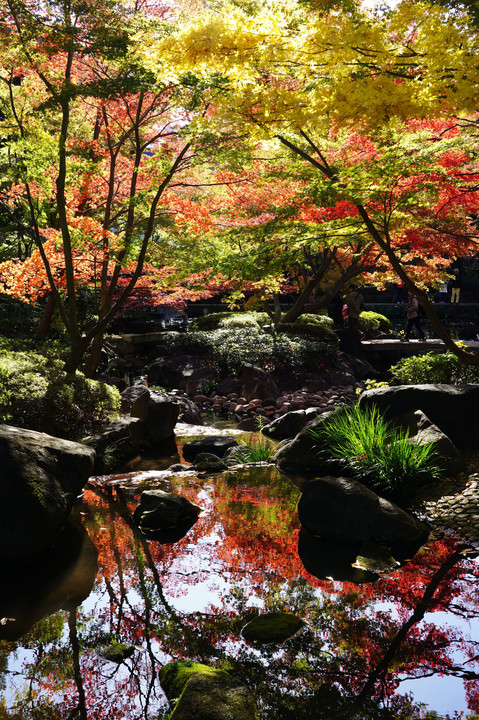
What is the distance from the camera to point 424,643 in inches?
149

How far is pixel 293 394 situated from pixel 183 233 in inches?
191

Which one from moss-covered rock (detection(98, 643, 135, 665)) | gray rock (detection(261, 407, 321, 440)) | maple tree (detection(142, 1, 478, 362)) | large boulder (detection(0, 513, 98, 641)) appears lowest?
gray rock (detection(261, 407, 321, 440))

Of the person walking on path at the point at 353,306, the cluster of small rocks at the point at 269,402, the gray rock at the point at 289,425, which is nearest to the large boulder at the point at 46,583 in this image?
the gray rock at the point at 289,425

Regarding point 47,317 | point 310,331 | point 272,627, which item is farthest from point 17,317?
point 272,627

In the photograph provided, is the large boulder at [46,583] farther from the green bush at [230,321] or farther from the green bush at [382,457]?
the green bush at [230,321]

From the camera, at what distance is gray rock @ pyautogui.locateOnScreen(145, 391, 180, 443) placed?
10.0 meters

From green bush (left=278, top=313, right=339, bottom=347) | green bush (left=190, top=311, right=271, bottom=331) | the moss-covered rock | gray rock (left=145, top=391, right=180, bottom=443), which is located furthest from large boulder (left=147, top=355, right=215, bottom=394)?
the moss-covered rock

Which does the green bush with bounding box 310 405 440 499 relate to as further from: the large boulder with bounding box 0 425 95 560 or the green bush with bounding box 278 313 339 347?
the green bush with bounding box 278 313 339 347

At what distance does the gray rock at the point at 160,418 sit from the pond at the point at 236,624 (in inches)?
159

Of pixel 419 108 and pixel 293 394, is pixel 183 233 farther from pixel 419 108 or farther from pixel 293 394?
pixel 419 108

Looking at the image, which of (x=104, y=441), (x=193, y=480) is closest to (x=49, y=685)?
(x=193, y=480)

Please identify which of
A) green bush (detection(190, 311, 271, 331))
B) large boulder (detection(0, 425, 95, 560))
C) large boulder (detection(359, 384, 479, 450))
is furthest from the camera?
green bush (detection(190, 311, 271, 331))

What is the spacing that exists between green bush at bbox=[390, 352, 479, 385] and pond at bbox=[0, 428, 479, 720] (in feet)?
15.5

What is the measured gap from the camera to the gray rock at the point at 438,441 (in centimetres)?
654
